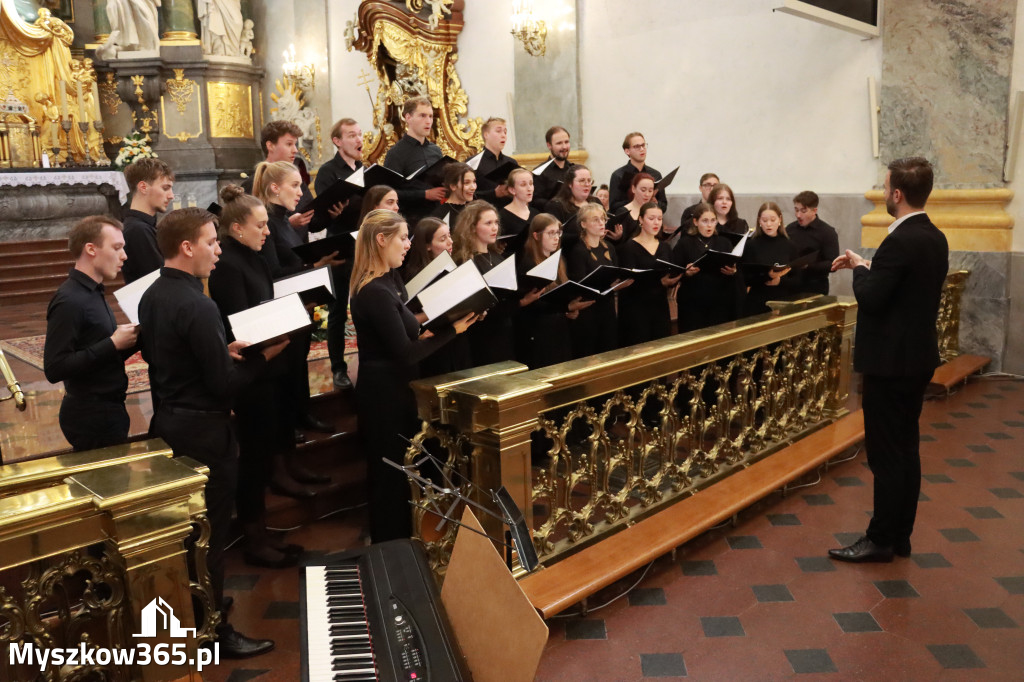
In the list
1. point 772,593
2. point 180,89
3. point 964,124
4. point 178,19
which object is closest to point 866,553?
point 772,593

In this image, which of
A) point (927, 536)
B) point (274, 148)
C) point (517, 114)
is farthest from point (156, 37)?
point (927, 536)

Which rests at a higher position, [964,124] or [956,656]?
[964,124]

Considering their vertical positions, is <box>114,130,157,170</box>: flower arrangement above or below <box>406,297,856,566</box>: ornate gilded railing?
above

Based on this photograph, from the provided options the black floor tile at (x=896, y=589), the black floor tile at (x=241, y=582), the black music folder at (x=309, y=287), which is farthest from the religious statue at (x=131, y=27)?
the black floor tile at (x=896, y=589)

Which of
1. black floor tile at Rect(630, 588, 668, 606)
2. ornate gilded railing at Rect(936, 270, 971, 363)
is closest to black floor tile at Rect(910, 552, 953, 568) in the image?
black floor tile at Rect(630, 588, 668, 606)

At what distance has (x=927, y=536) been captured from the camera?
4160mm

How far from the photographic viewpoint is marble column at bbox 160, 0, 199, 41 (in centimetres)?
1321

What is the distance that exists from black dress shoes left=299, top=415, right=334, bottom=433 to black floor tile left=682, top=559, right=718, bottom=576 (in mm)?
2175

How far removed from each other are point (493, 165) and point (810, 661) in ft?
13.0

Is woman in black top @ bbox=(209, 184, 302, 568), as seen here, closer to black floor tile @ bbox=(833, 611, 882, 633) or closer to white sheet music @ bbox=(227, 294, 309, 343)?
white sheet music @ bbox=(227, 294, 309, 343)

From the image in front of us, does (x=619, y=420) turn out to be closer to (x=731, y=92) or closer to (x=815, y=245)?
(x=815, y=245)

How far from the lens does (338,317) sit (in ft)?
17.6

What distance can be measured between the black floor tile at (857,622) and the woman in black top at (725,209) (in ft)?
11.1

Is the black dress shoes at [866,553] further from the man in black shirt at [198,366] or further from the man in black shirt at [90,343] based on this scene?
the man in black shirt at [90,343]
